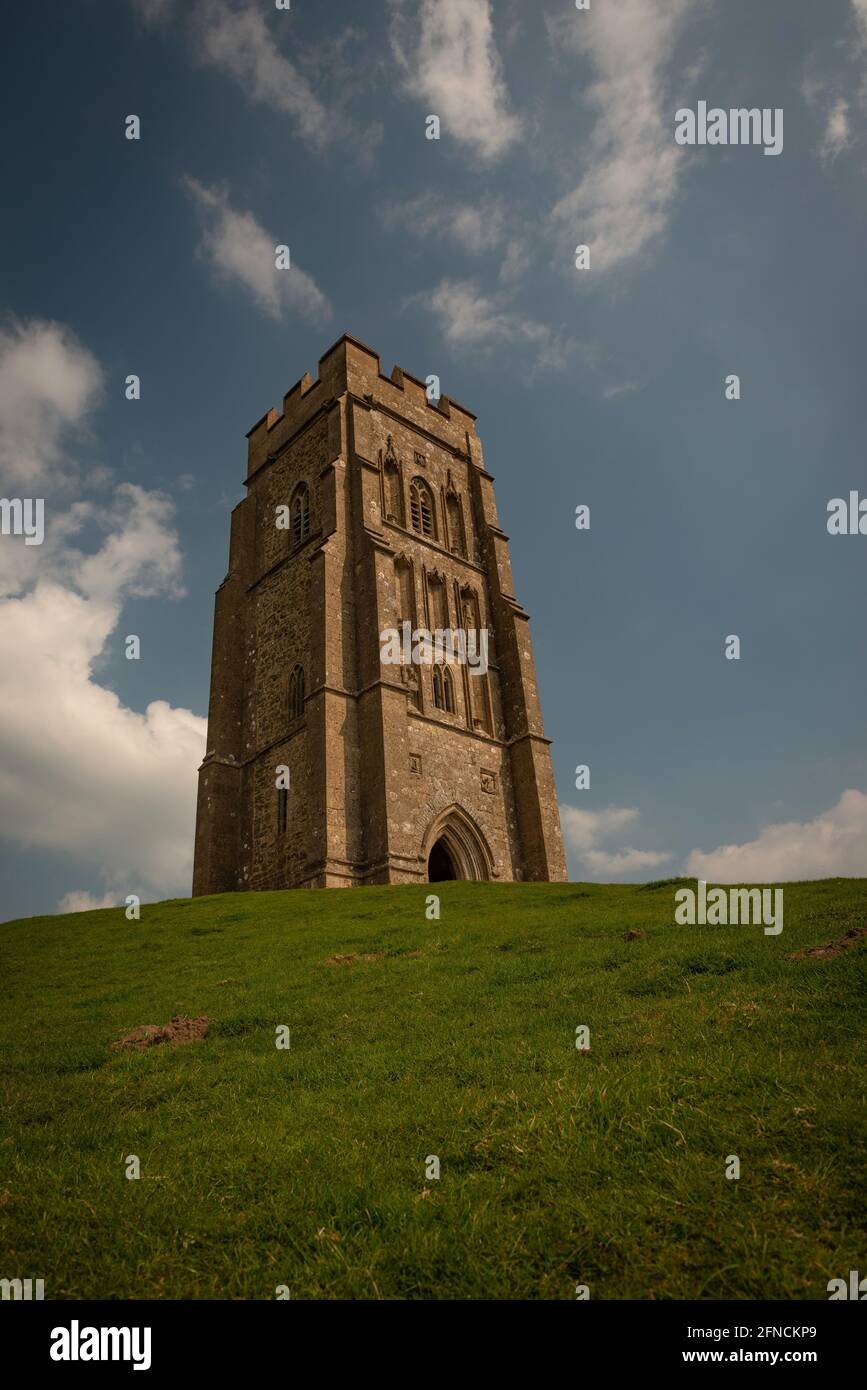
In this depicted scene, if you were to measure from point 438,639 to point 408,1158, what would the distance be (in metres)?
27.1

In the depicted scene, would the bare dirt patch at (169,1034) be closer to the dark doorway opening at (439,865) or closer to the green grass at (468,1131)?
the green grass at (468,1131)

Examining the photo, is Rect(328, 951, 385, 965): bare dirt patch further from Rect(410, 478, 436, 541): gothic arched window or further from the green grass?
Rect(410, 478, 436, 541): gothic arched window

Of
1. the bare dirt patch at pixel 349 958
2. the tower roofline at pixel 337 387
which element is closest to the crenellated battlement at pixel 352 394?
the tower roofline at pixel 337 387

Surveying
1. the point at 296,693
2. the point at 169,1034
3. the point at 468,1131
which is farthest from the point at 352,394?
the point at 468,1131

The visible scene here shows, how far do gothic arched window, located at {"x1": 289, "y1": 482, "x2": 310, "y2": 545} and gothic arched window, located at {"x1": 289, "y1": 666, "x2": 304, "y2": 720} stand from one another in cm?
647

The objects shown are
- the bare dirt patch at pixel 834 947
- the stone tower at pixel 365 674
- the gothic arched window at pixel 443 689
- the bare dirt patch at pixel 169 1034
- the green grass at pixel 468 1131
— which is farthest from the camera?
the gothic arched window at pixel 443 689

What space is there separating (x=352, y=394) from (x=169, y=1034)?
29732 mm

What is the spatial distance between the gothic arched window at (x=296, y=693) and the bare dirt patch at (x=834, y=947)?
22.7m

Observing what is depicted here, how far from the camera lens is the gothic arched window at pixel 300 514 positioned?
3394 centimetres

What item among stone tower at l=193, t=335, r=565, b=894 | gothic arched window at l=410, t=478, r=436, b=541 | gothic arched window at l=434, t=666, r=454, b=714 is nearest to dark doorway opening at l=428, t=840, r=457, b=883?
stone tower at l=193, t=335, r=565, b=894

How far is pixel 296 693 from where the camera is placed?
30.5 m

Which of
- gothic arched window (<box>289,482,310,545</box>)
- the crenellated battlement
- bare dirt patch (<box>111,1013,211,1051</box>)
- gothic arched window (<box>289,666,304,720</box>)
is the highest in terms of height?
the crenellated battlement

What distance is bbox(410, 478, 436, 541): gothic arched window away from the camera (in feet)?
113
